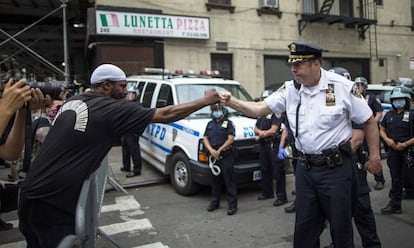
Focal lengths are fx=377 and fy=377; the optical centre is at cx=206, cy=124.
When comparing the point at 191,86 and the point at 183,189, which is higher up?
the point at 191,86

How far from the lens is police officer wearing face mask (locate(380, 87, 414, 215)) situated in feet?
18.1

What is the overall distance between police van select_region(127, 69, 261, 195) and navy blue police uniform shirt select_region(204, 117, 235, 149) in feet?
0.97

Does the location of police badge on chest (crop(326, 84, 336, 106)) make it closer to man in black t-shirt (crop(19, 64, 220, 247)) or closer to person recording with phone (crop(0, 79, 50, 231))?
man in black t-shirt (crop(19, 64, 220, 247))

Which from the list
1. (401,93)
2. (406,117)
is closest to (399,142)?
(406,117)

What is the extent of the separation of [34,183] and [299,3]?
1435 cm

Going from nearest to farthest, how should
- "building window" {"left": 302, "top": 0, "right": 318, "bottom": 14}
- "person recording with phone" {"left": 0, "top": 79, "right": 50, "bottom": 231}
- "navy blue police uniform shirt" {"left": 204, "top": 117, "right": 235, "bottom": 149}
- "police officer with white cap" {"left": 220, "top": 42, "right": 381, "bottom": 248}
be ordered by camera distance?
"person recording with phone" {"left": 0, "top": 79, "right": 50, "bottom": 231} < "police officer with white cap" {"left": 220, "top": 42, "right": 381, "bottom": 248} < "navy blue police uniform shirt" {"left": 204, "top": 117, "right": 235, "bottom": 149} < "building window" {"left": 302, "top": 0, "right": 318, "bottom": 14}

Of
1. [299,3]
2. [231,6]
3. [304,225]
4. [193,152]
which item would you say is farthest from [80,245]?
[299,3]

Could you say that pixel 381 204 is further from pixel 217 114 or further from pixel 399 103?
pixel 217 114

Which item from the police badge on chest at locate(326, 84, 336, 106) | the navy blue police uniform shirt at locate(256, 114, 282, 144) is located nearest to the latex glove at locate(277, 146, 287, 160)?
the navy blue police uniform shirt at locate(256, 114, 282, 144)

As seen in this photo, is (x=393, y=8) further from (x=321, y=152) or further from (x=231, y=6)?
(x=321, y=152)

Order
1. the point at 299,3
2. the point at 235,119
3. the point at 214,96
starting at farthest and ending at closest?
the point at 299,3
the point at 235,119
the point at 214,96

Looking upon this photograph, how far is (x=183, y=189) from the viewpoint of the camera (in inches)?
259

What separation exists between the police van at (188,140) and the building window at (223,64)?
562 cm

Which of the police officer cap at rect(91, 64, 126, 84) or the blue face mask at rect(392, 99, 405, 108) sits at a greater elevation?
the police officer cap at rect(91, 64, 126, 84)
